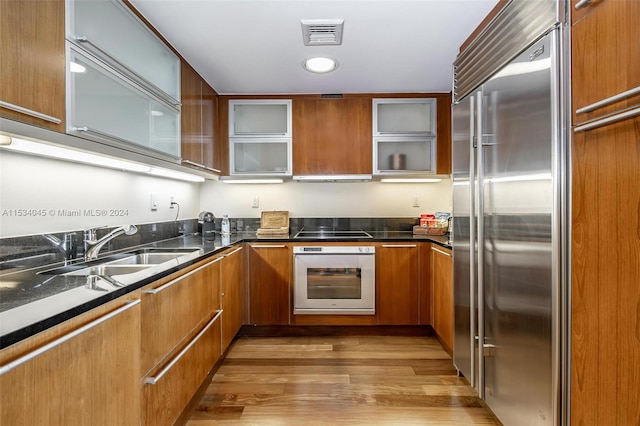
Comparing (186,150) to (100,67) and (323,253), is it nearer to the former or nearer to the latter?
(100,67)

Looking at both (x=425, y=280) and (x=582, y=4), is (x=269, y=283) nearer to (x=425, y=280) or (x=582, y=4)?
(x=425, y=280)

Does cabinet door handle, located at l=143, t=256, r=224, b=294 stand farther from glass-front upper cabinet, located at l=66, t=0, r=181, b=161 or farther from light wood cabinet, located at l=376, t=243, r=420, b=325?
light wood cabinet, located at l=376, t=243, r=420, b=325

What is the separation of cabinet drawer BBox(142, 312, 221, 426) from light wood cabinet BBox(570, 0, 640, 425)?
1.61m

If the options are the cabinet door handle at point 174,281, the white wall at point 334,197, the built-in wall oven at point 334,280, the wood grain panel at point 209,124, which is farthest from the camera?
the white wall at point 334,197

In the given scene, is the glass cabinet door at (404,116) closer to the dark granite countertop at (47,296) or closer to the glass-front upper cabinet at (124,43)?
the glass-front upper cabinet at (124,43)

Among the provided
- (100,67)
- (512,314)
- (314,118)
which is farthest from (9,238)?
(314,118)

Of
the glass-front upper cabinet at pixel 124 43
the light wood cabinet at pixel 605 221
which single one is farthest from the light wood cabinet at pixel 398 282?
the glass-front upper cabinet at pixel 124 43

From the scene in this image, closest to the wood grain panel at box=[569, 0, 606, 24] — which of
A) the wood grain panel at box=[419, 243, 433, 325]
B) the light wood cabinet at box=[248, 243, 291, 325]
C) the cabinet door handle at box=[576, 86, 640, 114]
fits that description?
the cabinet door handle at box=[576, 86, 640, 114]

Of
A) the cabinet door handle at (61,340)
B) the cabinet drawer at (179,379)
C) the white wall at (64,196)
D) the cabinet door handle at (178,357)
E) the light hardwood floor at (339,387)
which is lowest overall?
the light hardwood floor at (339,387)

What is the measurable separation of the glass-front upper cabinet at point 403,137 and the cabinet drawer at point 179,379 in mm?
2037

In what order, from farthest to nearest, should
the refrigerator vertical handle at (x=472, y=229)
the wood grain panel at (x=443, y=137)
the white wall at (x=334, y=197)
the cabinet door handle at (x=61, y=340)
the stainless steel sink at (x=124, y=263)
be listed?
1. the white wall at (x=334, y=197)
2. the wood grain panel at (x=443, y=137)
3. the refrigerator vertical handle at (x=472, y=229)
4. the stainless steel sink at (x=124, y=263)
5. the cabinet door handle at (x=61, y=340)

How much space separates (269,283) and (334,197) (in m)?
1.16

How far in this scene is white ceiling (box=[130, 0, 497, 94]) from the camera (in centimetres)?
178

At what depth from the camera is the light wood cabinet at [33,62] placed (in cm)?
103
